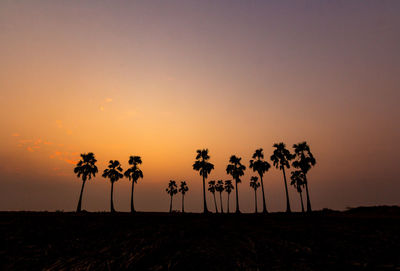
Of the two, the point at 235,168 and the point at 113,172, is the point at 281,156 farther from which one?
the point at 113,172

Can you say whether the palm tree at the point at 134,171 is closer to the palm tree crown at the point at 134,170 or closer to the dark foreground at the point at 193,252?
the palm tree crown at the point at 134,170

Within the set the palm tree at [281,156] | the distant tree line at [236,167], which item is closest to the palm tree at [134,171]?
the distant tree line at [236,167]

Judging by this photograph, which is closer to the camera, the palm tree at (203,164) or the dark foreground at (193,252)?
the dark foreground at (193,252)

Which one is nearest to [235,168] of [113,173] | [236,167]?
[236,167]

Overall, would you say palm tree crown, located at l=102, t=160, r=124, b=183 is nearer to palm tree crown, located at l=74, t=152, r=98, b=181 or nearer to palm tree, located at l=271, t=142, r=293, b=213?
palm tree crown, located at l=74, t=152, r=98, b=181

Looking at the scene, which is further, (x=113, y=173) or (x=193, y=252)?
(x=113, y=173)

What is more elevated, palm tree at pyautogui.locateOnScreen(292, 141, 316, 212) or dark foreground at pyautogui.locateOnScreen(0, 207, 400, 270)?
palm tree at pyautogui.locateOnScreen(292, 141, 316, 212)

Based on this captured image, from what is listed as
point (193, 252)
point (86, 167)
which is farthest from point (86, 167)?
point (193, 252)

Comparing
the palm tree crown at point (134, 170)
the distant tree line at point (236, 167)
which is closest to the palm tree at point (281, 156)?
the distant tree line at point (236, 167)

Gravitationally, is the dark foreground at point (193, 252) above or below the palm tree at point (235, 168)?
below

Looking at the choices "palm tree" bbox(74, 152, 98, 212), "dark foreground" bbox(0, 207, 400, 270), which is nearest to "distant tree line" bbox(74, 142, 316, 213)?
"palm tree" bbox(74, 152, 98, 212)

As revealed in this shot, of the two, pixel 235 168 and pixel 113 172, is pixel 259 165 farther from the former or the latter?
pixel 113 172

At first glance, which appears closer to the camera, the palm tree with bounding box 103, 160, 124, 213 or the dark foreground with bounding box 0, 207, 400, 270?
the dark foreground with bounding box 0, 207, 400, 270

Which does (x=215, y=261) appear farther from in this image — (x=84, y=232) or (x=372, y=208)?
→ (x=372, y=208)
